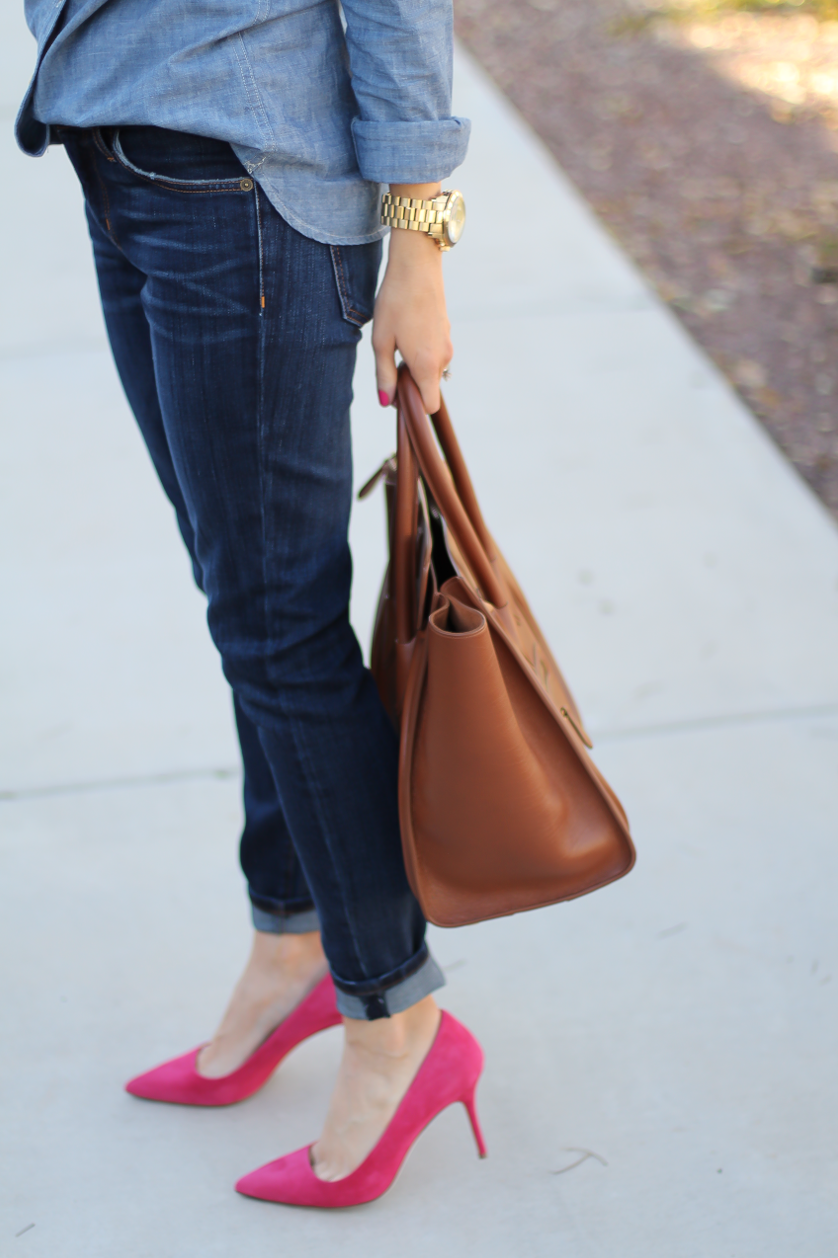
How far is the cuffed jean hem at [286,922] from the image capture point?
155 cm

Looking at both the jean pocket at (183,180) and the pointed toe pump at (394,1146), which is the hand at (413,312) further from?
the pointed toe pump at (394,1146)

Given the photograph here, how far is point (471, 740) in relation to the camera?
3.78ft

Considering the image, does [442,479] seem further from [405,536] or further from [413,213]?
[413,213]

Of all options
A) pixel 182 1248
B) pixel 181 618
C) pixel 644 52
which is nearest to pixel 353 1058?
pixel 182 1248

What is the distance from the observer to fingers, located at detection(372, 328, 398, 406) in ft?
3.84

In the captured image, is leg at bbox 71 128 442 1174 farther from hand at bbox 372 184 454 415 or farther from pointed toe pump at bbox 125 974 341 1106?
pointed toe pump at bbox 125 974 341 1106

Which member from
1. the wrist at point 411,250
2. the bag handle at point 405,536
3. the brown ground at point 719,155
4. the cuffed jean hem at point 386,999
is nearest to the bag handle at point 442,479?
the bag handle at point 405,536

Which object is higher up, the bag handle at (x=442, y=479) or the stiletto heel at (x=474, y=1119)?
the bag handle at (x=442, y=479)

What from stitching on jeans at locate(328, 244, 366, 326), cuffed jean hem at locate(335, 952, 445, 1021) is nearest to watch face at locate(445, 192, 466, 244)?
stitching on jeans at locate(328, 244, 366, 326)

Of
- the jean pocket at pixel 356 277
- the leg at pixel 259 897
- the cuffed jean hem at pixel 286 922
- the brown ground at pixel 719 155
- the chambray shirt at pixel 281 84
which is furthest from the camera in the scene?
the brown ground at pixel 719 155

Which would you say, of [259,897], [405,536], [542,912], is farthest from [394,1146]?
[405,536]

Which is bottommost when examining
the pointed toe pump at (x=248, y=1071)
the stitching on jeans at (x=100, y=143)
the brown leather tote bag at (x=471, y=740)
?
the pointed toe pump at (x=248, y=1071)

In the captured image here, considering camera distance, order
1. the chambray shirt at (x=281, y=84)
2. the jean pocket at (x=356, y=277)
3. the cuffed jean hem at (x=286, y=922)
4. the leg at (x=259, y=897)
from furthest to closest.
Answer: the cuffed jean hem at (x=286, y=922) < the leg at (x=259, y=897) < the jean pocket at (x=356, y=277) < the chambray shirt at (x=281, y=84)

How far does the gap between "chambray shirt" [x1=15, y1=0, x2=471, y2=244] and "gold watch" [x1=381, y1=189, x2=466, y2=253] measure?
0.03 metres
